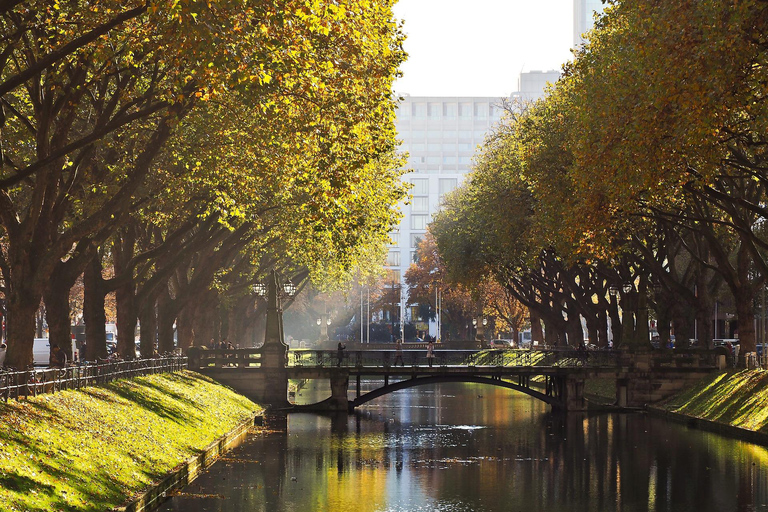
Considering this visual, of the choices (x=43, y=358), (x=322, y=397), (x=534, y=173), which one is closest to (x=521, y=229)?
(x=534, y=173)

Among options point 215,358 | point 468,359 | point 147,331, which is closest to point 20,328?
point 147,331

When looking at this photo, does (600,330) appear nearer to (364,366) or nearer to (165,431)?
(364,366)

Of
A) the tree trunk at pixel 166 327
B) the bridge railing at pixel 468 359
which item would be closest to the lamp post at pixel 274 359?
the bridge railing at pixel 468 359

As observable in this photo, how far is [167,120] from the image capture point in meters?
25.3

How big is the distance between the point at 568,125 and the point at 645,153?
13.9 metres

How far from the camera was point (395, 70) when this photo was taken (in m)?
26.4

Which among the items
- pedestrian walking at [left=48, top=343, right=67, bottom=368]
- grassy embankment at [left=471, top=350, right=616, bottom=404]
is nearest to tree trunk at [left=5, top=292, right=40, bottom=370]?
pedestrian walking at [left=48, top=343, right=67, bottom=368]

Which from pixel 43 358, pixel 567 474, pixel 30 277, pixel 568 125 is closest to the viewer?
pixel 30 277

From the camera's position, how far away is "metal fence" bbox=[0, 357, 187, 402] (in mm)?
23058

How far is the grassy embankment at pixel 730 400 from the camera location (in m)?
37.4

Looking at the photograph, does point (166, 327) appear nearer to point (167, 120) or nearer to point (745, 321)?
point (167, 120)

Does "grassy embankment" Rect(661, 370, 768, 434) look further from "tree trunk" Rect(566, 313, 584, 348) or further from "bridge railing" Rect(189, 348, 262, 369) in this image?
"bridge railing" Rect(189, 348, 262, 369)

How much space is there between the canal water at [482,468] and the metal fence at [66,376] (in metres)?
4.16

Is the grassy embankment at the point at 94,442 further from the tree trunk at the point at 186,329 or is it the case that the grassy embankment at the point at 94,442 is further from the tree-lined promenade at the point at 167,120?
the tree trunk at the point at 186,329
